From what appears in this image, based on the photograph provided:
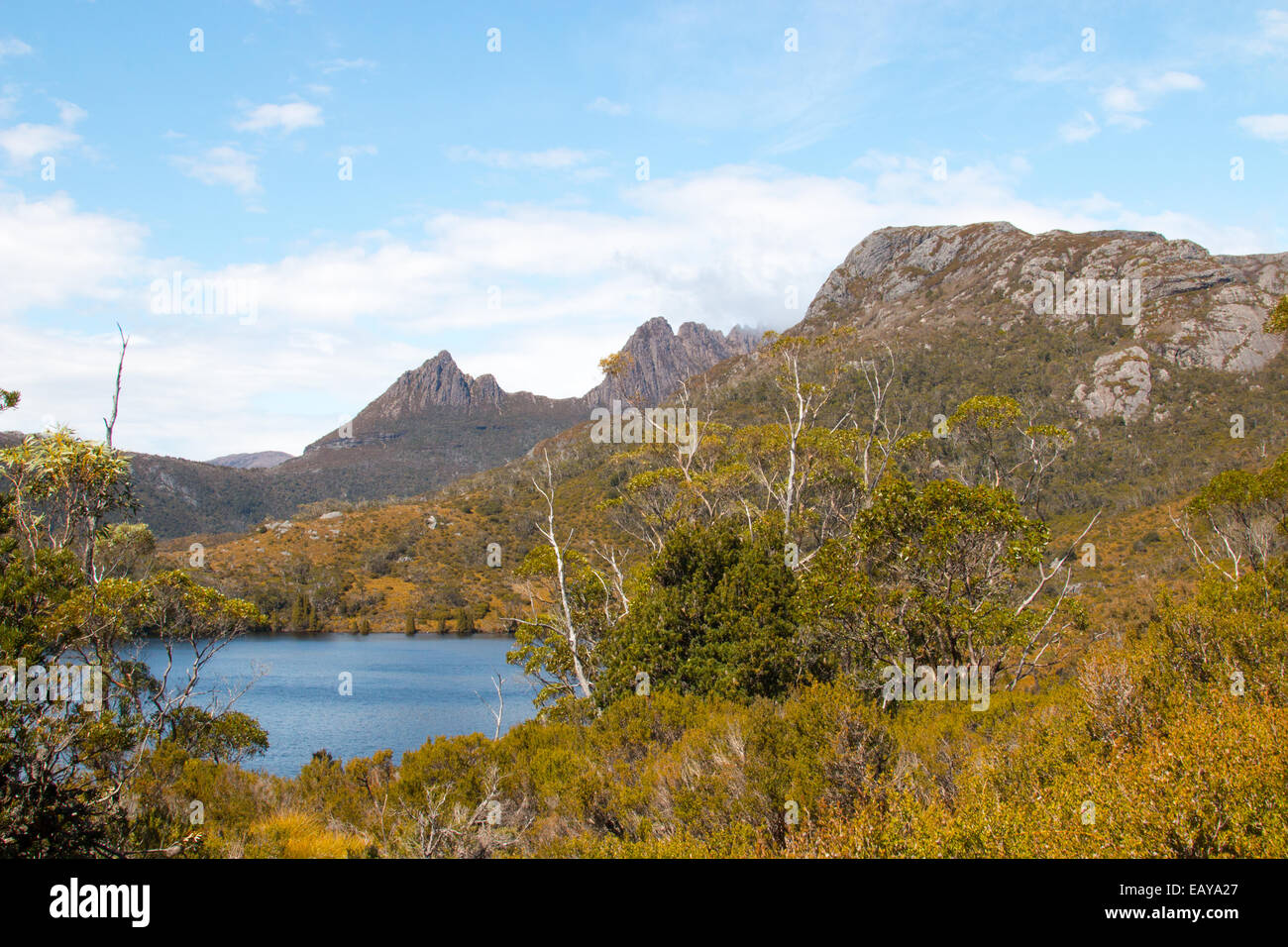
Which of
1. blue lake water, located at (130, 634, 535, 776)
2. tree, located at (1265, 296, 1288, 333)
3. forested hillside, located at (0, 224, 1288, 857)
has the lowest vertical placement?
blue lake water, located at (130, 634, 535, 776)

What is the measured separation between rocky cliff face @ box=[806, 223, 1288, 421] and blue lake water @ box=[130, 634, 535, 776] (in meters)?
73.9

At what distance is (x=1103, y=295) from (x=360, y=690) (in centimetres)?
12629

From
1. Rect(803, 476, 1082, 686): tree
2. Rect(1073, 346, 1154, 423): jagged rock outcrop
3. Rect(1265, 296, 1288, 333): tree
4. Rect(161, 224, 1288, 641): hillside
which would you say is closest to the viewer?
Rect(1265, 296, 1288, 333): tree

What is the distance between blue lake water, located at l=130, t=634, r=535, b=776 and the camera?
37.7 meters

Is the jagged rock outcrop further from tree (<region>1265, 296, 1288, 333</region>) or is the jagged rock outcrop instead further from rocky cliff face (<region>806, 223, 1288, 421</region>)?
tree (<region>1265, 296, 1288, 333</region>)

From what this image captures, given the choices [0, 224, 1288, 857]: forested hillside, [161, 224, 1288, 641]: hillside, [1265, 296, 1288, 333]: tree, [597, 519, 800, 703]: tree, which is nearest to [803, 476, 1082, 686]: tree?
[0, 224, 1288, 857]: forested hillside

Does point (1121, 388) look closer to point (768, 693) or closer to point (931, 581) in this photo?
point (931, 581)

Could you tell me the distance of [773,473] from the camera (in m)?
25.3

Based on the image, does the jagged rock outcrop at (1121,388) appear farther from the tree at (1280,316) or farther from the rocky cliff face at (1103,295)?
the tree at (1280,316)

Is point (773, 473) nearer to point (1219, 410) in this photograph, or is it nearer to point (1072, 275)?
point (1219, 410)

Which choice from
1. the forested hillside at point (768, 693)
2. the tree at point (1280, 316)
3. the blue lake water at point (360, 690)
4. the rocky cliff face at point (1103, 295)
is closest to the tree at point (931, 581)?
the forested hillside at point (768, 693)

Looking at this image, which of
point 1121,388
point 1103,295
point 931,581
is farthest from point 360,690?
point 1103,295

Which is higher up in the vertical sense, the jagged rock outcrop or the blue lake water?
the jagged rock outcrop

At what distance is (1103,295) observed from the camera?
123 m
